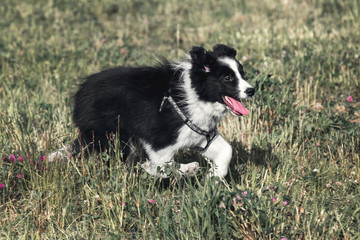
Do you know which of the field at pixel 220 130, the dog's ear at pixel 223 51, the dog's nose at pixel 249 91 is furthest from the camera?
the dog's ear at pixel 223 51

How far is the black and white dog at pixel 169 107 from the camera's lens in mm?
3746

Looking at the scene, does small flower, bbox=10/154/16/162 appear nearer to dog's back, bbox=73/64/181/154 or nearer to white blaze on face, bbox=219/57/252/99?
dog's back, bbox=73/64/181/154

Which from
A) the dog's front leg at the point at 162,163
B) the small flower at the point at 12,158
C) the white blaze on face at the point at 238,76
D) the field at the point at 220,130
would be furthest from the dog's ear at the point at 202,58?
the small flower at the point at 12,158

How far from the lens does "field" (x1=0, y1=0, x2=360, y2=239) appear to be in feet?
10.7

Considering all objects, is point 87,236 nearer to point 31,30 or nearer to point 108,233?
point 108,233

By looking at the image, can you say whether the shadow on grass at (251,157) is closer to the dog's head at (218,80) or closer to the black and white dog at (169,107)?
the black and white dog at (169,107)

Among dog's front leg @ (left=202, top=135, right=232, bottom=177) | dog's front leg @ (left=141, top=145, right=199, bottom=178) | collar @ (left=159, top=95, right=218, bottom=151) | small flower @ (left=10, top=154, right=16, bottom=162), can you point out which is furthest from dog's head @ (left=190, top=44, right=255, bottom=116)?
small flower @ (left=10, top=154, right=16, bottom=162)

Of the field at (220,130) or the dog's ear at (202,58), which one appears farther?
the dog's ear at (202,58)

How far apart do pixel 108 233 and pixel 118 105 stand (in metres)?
1.19

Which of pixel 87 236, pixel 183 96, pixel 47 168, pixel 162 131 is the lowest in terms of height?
pixel 87 236

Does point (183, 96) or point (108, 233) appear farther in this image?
point (183, 96)

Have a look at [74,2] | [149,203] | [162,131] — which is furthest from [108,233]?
[74,2]

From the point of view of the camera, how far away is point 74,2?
1040cm

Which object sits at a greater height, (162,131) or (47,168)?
(162,131)
